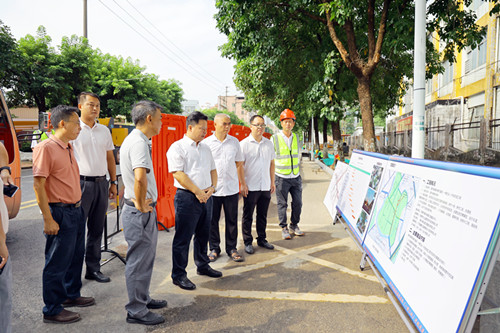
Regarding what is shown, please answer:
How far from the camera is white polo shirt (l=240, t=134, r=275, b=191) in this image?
16.6 ft

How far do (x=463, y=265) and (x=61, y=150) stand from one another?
3199 millimetres

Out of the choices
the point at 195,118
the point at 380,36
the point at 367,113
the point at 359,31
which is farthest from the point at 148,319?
the point at 359,31

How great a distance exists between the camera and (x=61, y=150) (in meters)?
3.00

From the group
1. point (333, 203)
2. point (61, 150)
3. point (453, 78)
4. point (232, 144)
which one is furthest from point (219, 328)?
point (453, 78)

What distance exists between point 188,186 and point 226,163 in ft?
3.93

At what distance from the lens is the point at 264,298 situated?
11.4 feet

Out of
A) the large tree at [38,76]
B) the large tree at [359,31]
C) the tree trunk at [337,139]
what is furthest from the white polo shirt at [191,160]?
the large tree at [38,76]

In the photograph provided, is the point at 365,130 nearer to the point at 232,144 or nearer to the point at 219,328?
the point at 232,144

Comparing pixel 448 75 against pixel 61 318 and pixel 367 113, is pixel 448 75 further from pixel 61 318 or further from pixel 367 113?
pixel 61 318

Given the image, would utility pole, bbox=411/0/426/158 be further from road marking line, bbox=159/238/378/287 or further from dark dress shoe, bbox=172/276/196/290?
dark dress shoe, bbox=172/276/196/290

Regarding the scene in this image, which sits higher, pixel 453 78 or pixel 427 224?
pixel 453 78

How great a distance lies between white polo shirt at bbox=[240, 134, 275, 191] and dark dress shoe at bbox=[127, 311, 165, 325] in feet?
8.03

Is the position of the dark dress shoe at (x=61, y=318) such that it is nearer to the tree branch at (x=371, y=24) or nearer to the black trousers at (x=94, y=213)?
the black trousers at (x=94, y=213)

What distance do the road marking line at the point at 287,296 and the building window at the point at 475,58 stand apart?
22609 millimetres
